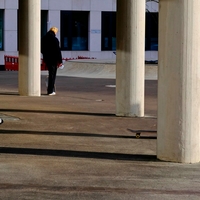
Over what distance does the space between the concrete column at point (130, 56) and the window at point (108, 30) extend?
3505cm

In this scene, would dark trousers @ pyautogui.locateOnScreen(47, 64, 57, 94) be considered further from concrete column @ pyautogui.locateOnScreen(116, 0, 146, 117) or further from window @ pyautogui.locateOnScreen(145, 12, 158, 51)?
window @ pyautogui.locateOnScreen(145, 12, 158, 51)

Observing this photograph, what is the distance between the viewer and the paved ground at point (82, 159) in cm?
829

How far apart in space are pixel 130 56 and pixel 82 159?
19.9 feet

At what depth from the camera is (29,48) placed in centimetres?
2216

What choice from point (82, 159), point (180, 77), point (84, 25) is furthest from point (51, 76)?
point (84, 25)

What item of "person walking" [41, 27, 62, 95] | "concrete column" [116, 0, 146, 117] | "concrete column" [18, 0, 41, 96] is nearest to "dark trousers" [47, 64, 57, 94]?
"person walking" [41, 27, 62, 95]

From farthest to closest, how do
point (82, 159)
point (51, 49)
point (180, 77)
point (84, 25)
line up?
point (84, 25)
point (51, 49)
point (82, 159)
point (180, 77)

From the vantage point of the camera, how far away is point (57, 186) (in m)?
8.49

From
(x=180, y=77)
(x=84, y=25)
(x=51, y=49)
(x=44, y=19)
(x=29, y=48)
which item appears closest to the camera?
(x=180, y=77)

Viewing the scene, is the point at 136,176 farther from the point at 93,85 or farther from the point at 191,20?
the point at 93,85

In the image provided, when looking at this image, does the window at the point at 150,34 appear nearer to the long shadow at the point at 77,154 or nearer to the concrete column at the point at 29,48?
the concrete column at the point at 29,48

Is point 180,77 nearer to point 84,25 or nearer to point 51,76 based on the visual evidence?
point 51,76

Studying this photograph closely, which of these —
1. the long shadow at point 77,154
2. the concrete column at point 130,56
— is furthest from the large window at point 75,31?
the long shadow at point 77,154

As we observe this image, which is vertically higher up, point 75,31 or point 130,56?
point 75,31
